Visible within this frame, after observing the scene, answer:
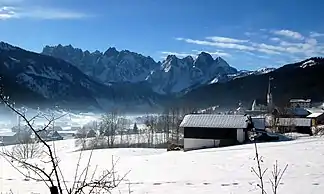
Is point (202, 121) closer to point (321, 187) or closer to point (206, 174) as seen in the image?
point (206, 174)

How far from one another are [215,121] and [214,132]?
132 cm

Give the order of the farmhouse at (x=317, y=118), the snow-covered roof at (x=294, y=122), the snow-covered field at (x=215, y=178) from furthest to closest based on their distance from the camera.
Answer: the farmhouse at (x=317, y=118)
the snow-covered roof at (x=294, y=122)
the snow-covered field at (x=215, y=178)

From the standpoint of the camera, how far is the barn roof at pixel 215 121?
40656 mm

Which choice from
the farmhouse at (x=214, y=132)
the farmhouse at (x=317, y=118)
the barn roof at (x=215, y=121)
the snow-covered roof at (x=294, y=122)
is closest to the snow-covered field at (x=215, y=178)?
the farmhouse at (x=214, y=132)

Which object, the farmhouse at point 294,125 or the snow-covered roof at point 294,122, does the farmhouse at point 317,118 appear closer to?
the snow-covered roof at point 294,122

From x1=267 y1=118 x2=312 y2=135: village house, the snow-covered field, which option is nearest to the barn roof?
x1=267 y1=118 x2=312 y2=135: village house

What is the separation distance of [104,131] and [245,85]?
103 metres

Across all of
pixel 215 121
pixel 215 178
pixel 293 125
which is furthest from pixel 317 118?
pixel 215 178

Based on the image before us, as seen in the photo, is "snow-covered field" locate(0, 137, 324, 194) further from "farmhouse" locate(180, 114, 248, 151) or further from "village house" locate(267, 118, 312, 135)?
"village house" locate(267, 118, 312, 135)

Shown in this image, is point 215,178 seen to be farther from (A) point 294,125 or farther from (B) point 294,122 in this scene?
(B) point 294,122

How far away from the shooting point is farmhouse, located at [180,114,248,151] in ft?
132

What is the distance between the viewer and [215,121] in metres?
41.7

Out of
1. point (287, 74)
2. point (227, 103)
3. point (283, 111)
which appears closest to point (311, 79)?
point (287, 74)

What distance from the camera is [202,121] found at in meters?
41.9
